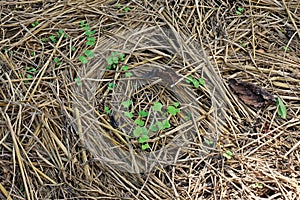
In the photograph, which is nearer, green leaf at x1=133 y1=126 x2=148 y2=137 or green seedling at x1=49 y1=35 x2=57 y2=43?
green leaf at x1=133 y1=126 x2=148 y2=137

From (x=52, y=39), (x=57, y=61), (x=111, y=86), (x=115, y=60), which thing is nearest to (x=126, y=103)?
(x=111, y=86)

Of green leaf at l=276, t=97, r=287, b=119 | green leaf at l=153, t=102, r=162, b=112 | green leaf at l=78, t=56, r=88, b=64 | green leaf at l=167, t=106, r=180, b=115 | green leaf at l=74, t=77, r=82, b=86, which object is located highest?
green leaf at l=78, t=56, r=88, b=64

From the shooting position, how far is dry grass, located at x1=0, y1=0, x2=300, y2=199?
1503 mm

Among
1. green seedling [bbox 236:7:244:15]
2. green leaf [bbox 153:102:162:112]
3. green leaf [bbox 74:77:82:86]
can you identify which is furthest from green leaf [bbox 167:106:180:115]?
green seedling [bbox 236:7:244:15]

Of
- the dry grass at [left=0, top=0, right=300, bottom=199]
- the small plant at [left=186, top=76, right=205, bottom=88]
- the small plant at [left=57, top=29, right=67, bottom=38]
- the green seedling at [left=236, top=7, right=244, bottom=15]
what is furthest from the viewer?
the green seedling at [left=236, top=7, right=244, bottom=15]

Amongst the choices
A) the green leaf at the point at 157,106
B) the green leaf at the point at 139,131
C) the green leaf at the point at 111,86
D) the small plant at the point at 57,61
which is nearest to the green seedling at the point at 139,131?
the green leaf at the point at 139,131

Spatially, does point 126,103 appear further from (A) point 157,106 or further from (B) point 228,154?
(B) point 228,154

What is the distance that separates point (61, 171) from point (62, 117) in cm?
22

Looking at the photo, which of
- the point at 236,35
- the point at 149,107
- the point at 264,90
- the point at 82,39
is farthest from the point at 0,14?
the point at 264,90

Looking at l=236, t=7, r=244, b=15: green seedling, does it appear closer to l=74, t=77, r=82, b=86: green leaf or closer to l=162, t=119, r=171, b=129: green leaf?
l=162, t=119, r=171, b=129: green leaf

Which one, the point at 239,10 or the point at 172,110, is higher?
the point at 239,10

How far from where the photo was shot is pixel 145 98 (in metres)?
1.71

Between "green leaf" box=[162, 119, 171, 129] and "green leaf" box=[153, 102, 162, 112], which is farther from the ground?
"green leaf" box=[153, 102, 162, 112]

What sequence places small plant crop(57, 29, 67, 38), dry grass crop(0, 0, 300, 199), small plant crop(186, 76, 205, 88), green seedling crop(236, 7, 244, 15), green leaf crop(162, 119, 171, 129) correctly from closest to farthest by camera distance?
dry grass crop(0, 0, 300, 199) → green leaf crop(162, 119, 171, 129) → small plant crop(186, 76, 205, 88) → small plant crop(57, 29, 67, 38) → green seedling crop(236, 7, 244, 15)
